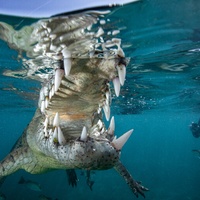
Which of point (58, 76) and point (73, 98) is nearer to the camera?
point (58, 76)

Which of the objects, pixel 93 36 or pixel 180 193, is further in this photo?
pixel 180 193

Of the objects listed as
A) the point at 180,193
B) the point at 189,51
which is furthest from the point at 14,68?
the point at 180,193

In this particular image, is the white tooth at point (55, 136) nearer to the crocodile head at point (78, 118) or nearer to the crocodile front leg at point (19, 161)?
the crocodile head at point (78, 118)

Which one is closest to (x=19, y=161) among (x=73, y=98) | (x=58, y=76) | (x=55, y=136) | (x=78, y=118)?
(x=78, y=118)

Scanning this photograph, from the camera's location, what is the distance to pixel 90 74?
488 centimetres

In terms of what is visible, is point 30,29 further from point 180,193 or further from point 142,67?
point 180,193

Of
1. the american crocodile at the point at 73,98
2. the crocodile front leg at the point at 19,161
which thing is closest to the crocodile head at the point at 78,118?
the american crocodile at the point at 73,98

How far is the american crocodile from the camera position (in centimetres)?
391

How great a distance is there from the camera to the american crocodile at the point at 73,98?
3.91 m

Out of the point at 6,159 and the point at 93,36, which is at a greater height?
the point at 93,36

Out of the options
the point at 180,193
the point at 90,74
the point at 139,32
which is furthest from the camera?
the point at 180,193

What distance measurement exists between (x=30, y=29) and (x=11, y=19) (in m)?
0.57

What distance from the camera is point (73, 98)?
5.29 meters

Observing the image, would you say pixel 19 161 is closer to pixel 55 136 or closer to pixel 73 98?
pixel 73 98
